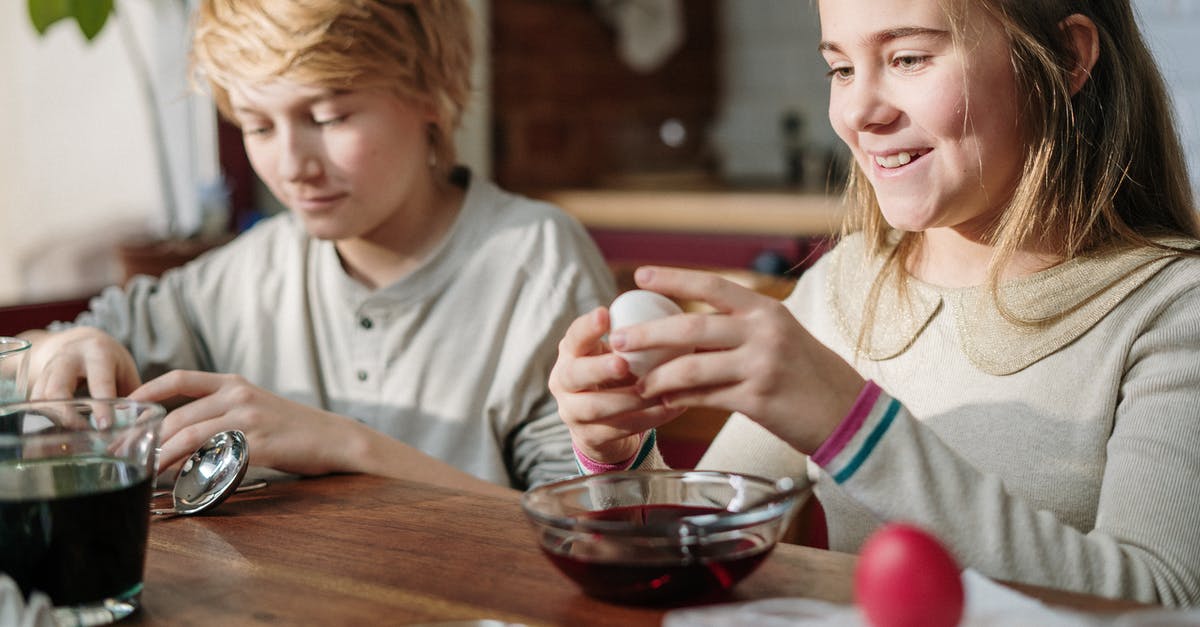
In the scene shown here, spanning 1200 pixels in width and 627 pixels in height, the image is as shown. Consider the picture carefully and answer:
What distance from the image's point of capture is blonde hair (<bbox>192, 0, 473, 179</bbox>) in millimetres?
1452

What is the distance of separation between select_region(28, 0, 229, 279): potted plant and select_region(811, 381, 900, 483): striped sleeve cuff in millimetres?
1740

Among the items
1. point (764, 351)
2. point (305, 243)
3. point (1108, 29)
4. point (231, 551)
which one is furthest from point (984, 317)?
point (305, 243)

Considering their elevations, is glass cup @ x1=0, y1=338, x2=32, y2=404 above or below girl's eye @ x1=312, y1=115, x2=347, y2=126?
below

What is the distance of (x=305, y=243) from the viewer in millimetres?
1715

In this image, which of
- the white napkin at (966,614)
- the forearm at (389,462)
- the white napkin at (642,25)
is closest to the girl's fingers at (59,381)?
the forearm at (389,462)

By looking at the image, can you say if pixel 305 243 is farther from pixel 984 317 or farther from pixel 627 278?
pixel 984 317

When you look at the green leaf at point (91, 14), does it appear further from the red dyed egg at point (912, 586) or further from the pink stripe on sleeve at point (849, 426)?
the red dyed egg at point (912, 586)

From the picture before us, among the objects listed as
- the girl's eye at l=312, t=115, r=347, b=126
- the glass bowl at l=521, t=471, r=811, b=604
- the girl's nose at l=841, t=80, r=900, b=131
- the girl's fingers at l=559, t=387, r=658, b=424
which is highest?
the girl's nose at l=841, t=80, r=900, b=131

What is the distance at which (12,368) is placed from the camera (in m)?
1.05

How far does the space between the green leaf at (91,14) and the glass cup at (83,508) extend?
1.49 meters

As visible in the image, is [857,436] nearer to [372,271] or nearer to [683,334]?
[683,334]

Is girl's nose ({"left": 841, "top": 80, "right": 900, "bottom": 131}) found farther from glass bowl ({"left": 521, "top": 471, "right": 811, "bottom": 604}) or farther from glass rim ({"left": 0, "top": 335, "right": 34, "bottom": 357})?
glass rim ({"left": 0, "top": 335, "right": 34, "bottom": 357})

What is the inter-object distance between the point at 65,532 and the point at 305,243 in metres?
1.00

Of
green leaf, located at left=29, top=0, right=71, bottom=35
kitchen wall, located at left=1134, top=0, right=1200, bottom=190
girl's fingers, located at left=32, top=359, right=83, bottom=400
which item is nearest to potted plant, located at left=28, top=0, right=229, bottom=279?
green leaf, located at left=29, top=0, right=71, bottom=35
